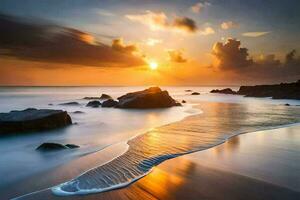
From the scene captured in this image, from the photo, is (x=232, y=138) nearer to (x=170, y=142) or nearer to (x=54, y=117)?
(x=170, y=142)

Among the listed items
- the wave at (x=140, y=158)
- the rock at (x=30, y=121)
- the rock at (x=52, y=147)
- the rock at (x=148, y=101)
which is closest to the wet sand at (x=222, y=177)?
the wave at (x=140, y=158)

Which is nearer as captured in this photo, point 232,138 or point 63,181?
point 63,181

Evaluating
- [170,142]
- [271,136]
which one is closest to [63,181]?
[170,142]

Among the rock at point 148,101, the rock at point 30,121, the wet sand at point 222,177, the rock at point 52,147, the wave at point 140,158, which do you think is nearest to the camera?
the wet sand at point 222,177

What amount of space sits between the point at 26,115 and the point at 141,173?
8708 millimetres

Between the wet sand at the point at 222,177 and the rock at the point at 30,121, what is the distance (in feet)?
20.5

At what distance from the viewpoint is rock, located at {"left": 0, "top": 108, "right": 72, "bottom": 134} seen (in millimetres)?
11406

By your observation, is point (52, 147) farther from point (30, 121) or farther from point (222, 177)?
point (222, 177)

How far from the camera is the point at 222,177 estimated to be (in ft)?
17.7

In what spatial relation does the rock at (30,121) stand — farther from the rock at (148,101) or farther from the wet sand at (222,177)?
the rock at (148,101)

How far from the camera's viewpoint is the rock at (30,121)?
1141 centimetres

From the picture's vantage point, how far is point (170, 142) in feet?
29.5

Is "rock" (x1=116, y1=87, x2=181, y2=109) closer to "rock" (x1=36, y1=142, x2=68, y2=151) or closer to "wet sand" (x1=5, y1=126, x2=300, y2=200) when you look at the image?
"rock" (x1=36, y1=142, x2=68, y2=151)

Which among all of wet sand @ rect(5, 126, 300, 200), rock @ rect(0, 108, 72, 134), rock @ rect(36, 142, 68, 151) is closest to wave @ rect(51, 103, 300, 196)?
wet sand @ rect(5, 126, 300, 200)
